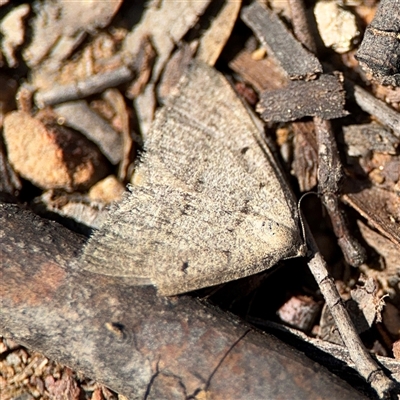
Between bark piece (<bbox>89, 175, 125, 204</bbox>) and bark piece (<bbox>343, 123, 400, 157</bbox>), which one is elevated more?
bark piece (<bbox>343, 123, 400, 157</bbox>)

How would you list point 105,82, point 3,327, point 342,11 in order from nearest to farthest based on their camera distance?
point 3,327 < point 342,11 < point 105,82

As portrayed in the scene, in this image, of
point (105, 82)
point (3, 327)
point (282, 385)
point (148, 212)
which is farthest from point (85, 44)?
point (282, 385)

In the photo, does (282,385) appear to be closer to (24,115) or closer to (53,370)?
(53,370)

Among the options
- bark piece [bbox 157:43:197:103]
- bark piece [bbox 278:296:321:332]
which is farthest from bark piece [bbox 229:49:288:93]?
bark piece [bbox 278:296:321:332]

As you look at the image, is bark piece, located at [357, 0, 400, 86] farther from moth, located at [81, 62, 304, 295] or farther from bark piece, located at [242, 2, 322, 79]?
moth, located at [81, 62, 304, 295]

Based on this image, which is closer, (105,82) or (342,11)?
(342,11)

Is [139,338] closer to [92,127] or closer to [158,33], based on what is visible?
[92,127]
